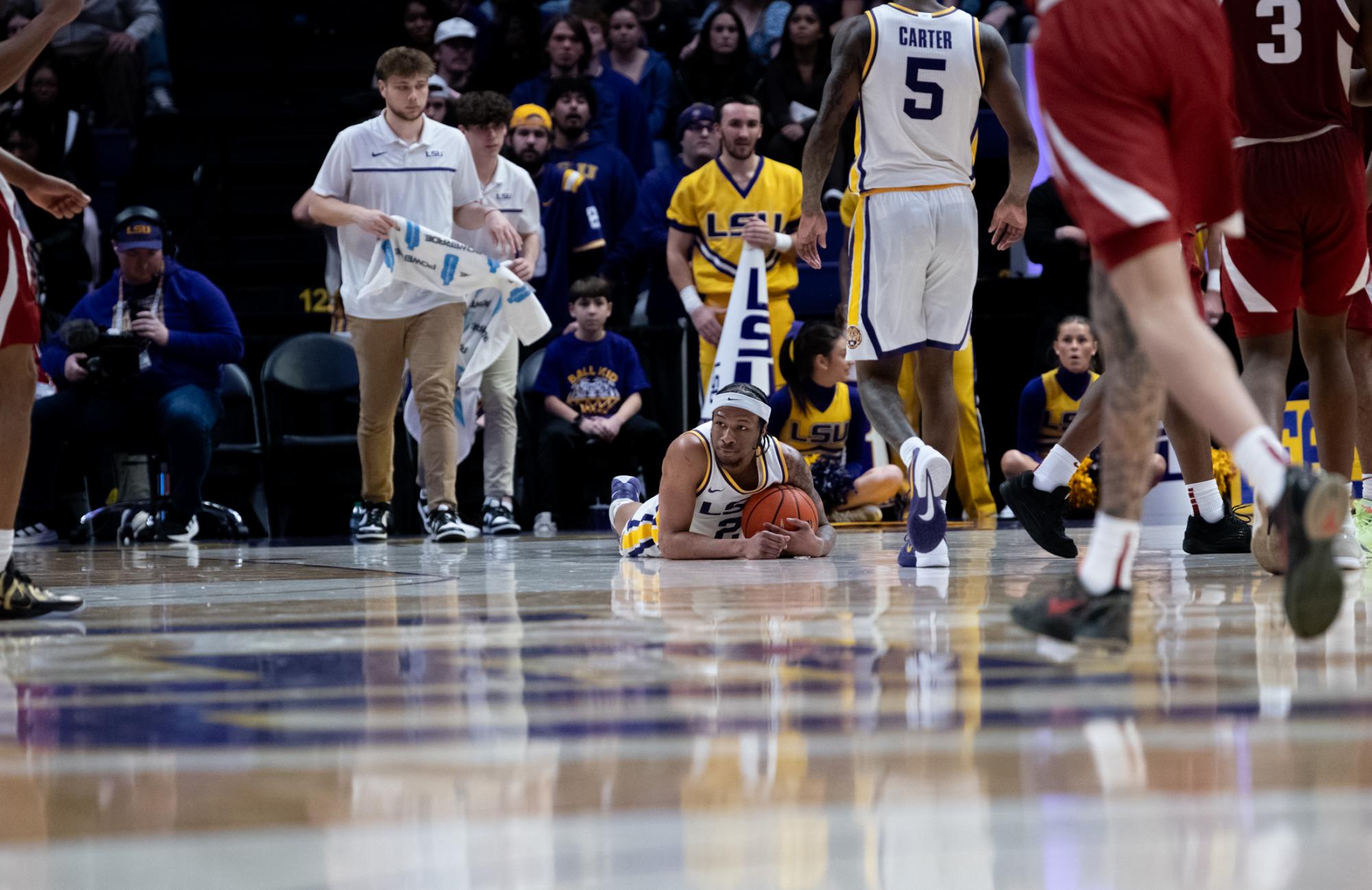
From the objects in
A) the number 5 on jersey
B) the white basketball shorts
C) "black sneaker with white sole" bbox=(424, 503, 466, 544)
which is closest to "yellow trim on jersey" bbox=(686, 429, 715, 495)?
the white basketball shorts

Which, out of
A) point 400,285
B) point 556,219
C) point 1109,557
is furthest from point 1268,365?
point 556,219

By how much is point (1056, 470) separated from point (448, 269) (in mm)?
3623

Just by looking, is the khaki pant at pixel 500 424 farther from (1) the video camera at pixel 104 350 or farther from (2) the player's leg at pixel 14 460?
(2) the player's leg at pixel 14 460

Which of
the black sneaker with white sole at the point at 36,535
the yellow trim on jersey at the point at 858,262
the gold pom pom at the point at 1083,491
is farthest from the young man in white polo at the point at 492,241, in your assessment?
the yellow trim on jersey at the point at 858,262

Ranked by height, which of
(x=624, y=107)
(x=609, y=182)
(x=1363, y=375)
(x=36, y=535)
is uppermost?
(x=624, y=107)

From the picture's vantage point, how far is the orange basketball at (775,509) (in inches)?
229

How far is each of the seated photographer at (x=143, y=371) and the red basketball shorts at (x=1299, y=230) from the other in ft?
18.8

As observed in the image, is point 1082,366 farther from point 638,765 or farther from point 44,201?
point 638,765

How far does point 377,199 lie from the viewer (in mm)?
7547

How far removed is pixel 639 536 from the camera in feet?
20.2

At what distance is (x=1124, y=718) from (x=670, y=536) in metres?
3.84

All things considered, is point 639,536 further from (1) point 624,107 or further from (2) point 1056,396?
(1) point 624,107

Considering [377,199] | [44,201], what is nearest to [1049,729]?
[44,201]

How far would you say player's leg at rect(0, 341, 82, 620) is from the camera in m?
3.73
